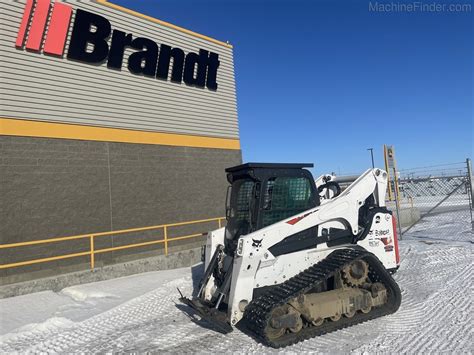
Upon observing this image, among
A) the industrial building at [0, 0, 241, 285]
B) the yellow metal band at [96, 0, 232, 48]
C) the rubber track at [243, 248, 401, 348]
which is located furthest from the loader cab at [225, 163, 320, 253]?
the yellow metal band at [96, 0, 232, 48]

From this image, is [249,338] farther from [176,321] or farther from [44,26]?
[44,26]

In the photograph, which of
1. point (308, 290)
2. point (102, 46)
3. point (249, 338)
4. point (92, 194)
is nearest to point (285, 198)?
point (308, 290)

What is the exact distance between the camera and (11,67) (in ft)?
31.1

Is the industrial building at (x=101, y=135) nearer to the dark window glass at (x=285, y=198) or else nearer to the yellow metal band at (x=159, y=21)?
the yellow metal band at (x=159, y=21)

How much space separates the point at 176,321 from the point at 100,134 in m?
7.13

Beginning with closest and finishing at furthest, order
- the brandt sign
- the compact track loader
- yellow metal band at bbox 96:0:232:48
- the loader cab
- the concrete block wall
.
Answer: the compact track loader, the loader cab, the concrete block wall, the brandt sign, yellow metal band at bbox 96:0:232:48

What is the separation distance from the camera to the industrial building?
9.44 metres

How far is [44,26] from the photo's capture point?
1001cm

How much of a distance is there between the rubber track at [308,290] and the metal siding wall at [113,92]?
27.1ft

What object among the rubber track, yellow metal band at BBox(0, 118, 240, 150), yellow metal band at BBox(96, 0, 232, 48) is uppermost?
yellow metal band at BBox(96, 0, 232, 48)

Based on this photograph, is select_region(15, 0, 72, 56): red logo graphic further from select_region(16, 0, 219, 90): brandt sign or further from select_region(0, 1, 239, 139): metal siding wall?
select_region(0, 1, 239, 139): metal siding wall

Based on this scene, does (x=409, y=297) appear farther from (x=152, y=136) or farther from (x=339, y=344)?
(x=152, y=136)

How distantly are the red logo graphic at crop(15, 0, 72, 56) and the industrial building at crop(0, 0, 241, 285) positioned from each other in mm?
27

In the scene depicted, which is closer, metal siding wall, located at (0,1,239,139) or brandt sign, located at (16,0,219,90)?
metal siding wall, located at (0,1,239,139)
